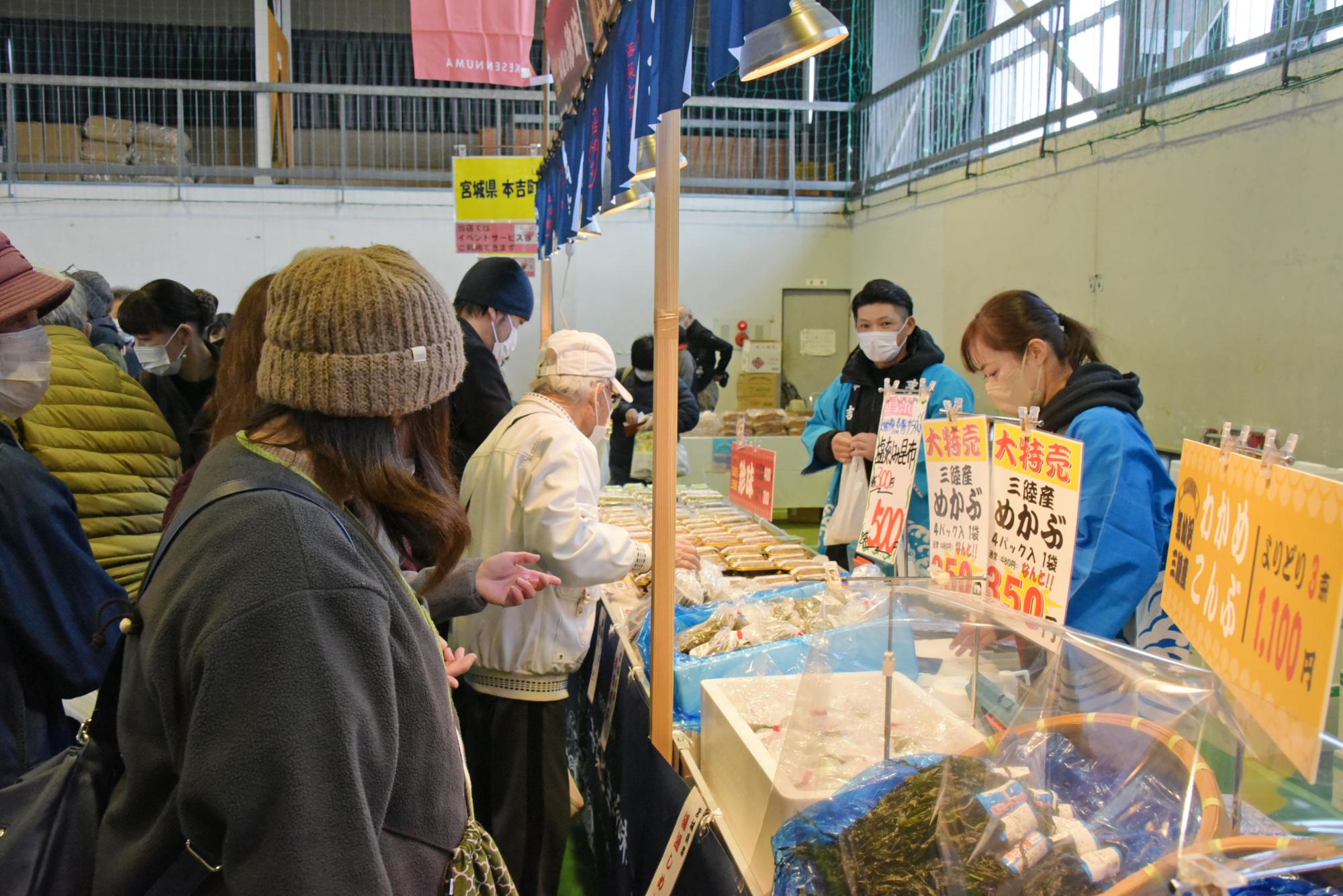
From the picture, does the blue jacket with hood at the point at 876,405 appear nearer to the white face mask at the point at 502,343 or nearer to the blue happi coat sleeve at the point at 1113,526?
the blue happi coat sleeve at the point at 1113,526

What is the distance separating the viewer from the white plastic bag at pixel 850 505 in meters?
3.36

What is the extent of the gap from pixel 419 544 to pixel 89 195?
375 inches

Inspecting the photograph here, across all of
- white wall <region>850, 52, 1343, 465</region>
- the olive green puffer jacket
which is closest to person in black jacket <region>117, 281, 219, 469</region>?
the olive green puffer jacket

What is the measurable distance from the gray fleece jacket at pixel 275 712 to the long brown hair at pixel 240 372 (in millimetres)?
112

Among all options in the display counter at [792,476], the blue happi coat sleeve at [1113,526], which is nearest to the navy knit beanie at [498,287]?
the blue happi coat sleeve at [1113,526]

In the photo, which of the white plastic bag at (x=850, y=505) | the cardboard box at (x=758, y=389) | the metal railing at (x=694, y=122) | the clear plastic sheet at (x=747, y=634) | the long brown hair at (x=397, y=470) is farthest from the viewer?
the cardboard box at (x=758, y=389)

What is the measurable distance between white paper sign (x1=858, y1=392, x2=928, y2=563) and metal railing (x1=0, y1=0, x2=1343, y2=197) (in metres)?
3.86

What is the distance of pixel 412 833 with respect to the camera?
3.52 feet

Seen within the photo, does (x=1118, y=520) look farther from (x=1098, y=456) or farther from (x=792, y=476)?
(x=792, y=476)

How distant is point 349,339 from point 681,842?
108 cm

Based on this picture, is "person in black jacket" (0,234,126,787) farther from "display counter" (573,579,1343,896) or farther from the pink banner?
the pink banner

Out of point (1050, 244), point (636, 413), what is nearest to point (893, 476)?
point (636, 413)

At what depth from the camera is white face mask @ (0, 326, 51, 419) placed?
6.20ft

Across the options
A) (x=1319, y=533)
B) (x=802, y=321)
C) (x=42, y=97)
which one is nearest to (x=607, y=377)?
(x=1319, y=533)
